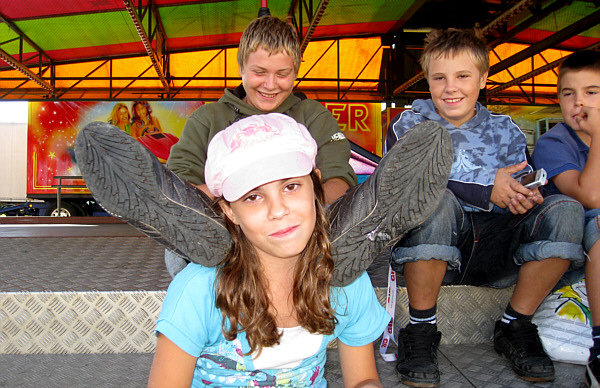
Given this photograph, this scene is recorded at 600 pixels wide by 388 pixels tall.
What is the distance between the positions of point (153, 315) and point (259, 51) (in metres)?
0.87

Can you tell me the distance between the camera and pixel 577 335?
50.4 inches

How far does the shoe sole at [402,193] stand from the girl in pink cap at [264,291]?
47mm

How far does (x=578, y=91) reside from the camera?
1.48 metres

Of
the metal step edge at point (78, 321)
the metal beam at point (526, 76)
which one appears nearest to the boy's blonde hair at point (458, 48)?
the metal step edge at point (78, 321)

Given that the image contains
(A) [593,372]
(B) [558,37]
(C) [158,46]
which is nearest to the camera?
(A) [593,372]

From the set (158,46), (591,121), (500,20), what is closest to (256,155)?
(591,121)

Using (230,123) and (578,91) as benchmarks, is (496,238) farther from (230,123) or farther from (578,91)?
Result: (230,123)

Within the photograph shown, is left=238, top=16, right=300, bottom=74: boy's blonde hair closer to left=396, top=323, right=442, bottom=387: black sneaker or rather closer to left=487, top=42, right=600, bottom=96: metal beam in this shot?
left=396, top=323, right=442, bottom=387: black sneaker

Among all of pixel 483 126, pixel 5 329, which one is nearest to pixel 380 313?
pixel 483 126

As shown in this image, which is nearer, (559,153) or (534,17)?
(559,153)

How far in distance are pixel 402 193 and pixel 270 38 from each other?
0.81m

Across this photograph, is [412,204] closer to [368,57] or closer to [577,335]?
[577,335]

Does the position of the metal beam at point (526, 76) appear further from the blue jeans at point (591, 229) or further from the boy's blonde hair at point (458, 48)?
the blue jeans at point (591, 229)

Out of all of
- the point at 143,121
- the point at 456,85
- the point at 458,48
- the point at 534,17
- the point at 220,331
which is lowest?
the point at 220,331
